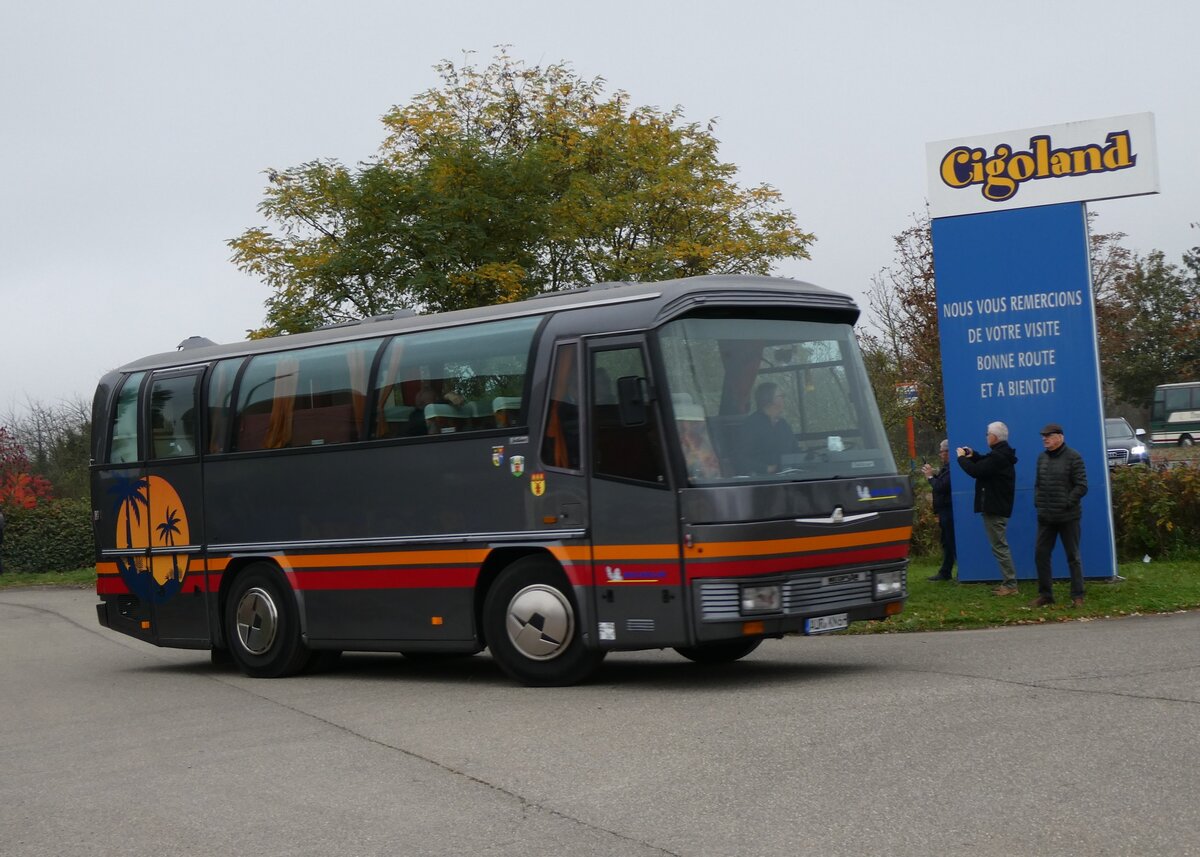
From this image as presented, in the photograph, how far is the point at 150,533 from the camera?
1580 cm

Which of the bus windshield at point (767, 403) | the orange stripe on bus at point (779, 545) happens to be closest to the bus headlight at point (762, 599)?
the orange stripe on bus at point (779, 545)

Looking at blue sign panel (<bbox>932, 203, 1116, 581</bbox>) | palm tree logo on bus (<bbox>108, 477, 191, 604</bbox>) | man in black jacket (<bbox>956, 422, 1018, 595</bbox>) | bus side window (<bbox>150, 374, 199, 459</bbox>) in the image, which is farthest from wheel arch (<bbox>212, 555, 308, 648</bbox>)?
blue sign panel (<bbox>932, 203, 1116, 581</bbox>)

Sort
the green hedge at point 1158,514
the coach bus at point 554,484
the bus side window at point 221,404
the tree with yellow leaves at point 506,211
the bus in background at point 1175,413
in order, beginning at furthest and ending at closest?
the bus in background at point 1175,413 → the tree with yellow leaves at point 506,211 → the green hedge at point 1158,514 → the bus side window at point 221,404 → the coach bus at point 554,484

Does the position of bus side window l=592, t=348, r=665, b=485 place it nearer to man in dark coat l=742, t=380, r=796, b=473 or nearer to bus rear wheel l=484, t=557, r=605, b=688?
man in dark coat l=742, t=380, r=796, b=473

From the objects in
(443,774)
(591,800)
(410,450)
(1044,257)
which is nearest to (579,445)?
(410,450)

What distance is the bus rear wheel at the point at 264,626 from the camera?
14312 millimetres

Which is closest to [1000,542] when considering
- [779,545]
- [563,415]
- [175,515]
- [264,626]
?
[779,545]

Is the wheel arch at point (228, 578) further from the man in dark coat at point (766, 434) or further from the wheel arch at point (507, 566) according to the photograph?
the man in dark coat at point (766, 434)

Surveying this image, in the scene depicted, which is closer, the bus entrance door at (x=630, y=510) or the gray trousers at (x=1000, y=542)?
the bus entrance door at (x=630, y=510)

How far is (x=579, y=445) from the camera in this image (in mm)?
11680

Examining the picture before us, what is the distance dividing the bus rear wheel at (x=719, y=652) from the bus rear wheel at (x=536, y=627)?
1.31 meters

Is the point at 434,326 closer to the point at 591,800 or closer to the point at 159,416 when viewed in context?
the point at 159,416

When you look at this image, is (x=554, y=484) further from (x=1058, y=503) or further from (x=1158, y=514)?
(x=1158, y=514)

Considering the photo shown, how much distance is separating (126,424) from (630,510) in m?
7.18
